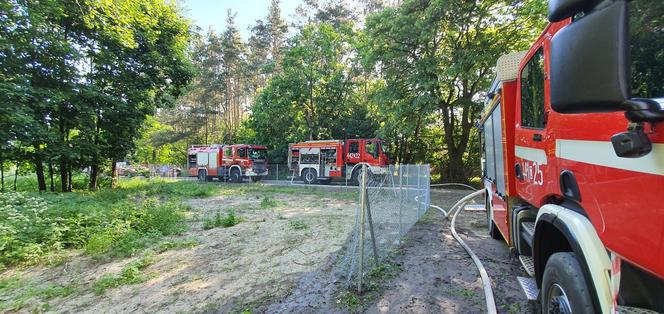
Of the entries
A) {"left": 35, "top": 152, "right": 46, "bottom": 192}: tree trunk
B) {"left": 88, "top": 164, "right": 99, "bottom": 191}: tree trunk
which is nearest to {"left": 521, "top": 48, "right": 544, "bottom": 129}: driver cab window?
{"left": 35, "top": 152, "right": 46, "bottom": 192}: tree trunk

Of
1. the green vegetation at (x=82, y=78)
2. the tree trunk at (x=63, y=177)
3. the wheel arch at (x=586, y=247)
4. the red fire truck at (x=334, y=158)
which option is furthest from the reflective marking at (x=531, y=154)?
the tree trunk at (x=63, y=177)

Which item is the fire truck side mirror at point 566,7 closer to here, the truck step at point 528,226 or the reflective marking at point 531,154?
the reflective marking at point 531,154

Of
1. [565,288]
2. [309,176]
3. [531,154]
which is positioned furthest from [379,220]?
[309,176]

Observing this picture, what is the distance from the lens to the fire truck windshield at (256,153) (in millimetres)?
25188

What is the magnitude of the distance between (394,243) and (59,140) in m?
14.1

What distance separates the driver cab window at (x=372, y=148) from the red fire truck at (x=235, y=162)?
920 cm

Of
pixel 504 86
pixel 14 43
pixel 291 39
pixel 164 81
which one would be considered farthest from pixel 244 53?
pixel 504 86

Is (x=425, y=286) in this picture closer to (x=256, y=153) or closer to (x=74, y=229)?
(x=74, y=229)

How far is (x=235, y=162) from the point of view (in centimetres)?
2478

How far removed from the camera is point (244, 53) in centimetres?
4028

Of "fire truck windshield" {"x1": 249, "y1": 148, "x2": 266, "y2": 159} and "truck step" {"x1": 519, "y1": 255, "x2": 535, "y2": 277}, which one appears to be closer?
"truck step" {"x1": 519, "y1": 255, "x2": 535, "y2": 277}

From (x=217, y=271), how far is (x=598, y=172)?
4831 millimetres

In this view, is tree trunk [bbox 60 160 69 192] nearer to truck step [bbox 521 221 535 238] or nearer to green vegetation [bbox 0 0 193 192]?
green vegetation [bbox 0 0 193 192]

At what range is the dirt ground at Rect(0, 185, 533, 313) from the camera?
3744 mm
